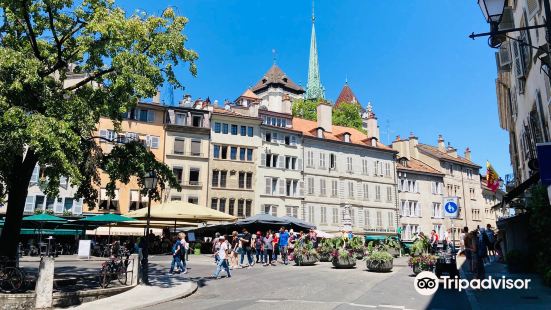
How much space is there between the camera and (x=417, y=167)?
59.8 meters

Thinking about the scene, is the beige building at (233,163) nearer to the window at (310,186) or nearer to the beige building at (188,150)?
the beige building at (188,150)

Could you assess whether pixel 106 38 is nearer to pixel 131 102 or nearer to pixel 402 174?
pixel 131 102

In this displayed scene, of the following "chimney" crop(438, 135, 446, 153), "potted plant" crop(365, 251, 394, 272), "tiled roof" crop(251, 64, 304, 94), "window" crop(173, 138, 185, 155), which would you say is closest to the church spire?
"tiled roof" crop(251, 64, 304, 94)

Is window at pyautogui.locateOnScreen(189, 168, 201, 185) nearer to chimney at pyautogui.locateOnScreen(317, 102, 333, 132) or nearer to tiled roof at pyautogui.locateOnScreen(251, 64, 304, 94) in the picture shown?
chimney at pyautogui.locateOnScreen(317, 102, 333, 132)

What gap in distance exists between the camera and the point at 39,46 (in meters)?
14.9

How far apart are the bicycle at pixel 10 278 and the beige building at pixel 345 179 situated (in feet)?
120

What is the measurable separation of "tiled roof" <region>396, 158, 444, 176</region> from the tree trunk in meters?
48.4

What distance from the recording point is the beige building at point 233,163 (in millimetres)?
43938

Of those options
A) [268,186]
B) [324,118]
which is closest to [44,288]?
[268,186]

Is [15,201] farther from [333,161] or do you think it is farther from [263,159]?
[333,161]

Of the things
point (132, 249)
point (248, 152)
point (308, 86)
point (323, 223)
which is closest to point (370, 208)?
point (323, 223)

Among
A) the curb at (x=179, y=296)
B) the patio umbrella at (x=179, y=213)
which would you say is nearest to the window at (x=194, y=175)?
the patio umbrella at (x=179, y=213)

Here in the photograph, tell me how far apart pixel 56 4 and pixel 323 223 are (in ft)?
128

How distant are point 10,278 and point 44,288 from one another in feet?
4.67
